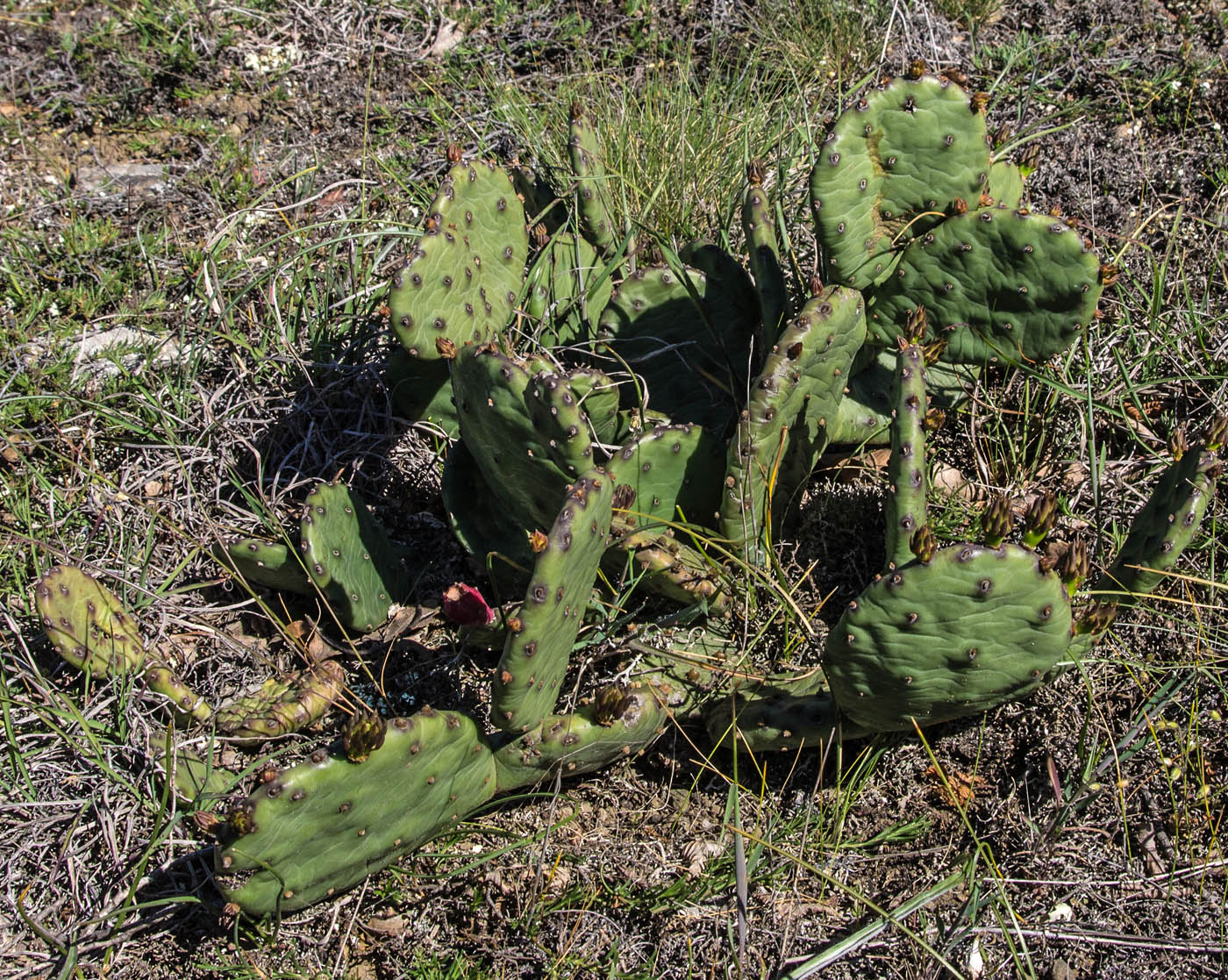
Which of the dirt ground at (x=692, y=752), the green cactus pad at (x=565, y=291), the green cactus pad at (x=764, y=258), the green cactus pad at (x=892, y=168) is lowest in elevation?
the dirt ground at (x=692, y=752)

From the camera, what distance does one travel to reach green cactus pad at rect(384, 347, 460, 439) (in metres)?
2.69

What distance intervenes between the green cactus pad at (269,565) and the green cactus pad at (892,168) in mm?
1435

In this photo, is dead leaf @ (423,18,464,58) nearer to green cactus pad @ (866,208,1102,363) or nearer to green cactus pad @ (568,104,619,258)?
green cactus pad @ (568,104,619,258)

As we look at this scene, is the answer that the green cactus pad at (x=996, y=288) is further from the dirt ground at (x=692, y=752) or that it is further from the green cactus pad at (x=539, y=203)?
the green cactus pad at (x=539, y=203)

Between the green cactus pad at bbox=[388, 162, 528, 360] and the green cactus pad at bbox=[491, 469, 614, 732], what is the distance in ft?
2.34

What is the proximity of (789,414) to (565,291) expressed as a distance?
89 cm

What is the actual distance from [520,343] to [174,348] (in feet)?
3.72

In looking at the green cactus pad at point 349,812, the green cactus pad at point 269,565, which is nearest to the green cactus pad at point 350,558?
the green cactus pad at point 269,565

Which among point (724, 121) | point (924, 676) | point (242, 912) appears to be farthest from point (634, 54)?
point (242, 912)

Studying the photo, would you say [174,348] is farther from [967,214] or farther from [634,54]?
[967,214]

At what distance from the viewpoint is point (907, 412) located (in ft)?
6.60

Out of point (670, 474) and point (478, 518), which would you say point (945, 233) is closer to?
point (670, 474)

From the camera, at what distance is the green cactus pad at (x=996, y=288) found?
2314 mm

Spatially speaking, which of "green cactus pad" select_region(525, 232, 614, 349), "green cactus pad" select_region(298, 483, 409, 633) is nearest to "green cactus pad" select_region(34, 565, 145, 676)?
"green cactus pad" select_region(298, 483, 409, 633)
